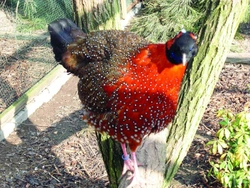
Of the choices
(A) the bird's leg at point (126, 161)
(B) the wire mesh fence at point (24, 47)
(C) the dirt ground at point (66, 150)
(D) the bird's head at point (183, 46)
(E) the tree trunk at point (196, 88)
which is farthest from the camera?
(B) the wire mesh fence at point (24, 47)

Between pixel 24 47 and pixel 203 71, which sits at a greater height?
pixel 203 71

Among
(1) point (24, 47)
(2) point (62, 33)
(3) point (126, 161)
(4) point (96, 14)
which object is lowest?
(1) point (24, 47)

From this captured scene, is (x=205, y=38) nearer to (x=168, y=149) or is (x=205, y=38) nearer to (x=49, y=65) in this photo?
(x=168, y=149)

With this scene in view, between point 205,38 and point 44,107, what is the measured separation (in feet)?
9.93

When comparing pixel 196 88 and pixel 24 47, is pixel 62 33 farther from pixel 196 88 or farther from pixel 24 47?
pixel 24 47

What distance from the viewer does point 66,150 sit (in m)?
4.50

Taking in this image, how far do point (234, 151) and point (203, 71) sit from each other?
1.20m

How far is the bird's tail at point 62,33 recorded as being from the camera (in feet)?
9.07

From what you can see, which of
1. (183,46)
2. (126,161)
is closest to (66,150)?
(126,161)

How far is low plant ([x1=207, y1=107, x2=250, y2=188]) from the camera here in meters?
3.42

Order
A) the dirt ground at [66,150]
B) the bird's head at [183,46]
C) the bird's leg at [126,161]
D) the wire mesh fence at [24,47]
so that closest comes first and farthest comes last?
the bird's head at [183,46] < the bird's leg at [126,161] < the dirt ground at [66,150] < the wire mesh fence at [24,47]

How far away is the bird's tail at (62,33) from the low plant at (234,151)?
168 centimetres

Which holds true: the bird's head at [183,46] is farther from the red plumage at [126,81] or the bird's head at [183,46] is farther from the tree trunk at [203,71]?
the tree trunk at [203,71]

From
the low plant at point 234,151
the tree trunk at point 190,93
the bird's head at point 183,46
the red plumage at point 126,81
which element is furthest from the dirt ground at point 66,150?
the bird's head at point 183,46
